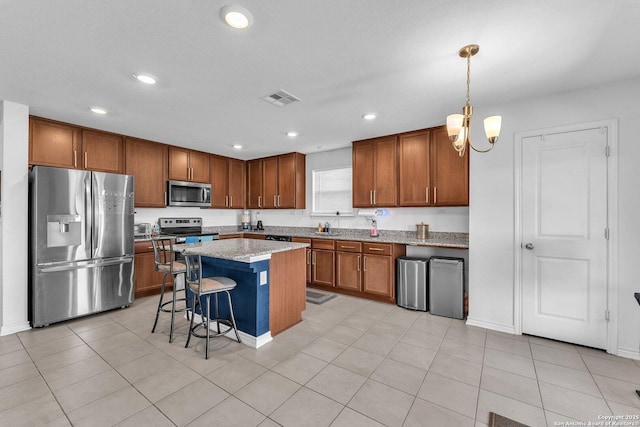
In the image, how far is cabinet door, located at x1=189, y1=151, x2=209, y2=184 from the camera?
204 inches

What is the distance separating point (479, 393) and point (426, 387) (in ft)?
1.21

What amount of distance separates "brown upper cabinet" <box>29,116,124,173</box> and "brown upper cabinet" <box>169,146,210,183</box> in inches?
31.4

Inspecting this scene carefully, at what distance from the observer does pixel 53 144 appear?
353 centimetres

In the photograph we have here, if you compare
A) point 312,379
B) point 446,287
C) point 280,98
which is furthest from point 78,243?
point 446,287

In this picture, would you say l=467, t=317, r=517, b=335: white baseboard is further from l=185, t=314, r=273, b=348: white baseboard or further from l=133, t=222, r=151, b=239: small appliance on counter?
l=133, t=222, r=151, b=239: small appliance on counter

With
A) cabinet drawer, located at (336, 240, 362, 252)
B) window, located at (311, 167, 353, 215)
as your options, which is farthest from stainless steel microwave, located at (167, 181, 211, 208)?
cabinet drawer, located at (336, 240, 362, 252)

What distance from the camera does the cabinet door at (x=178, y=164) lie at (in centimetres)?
487

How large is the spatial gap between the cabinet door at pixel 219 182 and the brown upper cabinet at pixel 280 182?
1.81 ft

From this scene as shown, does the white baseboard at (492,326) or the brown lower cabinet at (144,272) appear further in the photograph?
the brown lower cabinet at (144,272)

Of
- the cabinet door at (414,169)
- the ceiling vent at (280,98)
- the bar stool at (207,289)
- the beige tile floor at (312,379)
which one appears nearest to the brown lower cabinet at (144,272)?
the beige tile floor at (312,379)

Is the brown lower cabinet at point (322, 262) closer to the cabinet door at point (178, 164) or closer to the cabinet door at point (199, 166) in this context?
the cabinet door at point (199, 166)

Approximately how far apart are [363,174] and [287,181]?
1711 millimetres

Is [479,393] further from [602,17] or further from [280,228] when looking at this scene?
[280,228]

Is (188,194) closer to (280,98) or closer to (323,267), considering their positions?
(323,267)
